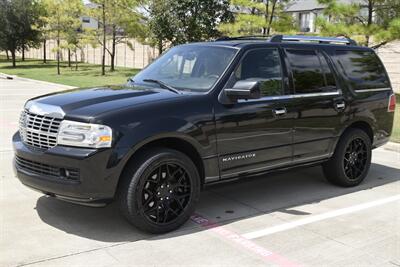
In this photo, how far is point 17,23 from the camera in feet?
141

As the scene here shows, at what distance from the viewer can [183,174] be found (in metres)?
4.71

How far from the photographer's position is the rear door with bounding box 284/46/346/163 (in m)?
5.67

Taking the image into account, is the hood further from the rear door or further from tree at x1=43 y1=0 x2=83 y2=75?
tree at x1=43 y1=0 x2=83 y2=75

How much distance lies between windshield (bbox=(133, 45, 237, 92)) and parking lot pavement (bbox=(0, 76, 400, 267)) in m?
1.10

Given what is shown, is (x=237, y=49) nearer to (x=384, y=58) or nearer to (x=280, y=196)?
(x=280, y=196)

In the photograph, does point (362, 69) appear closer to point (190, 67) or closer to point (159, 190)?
point (190, 67)

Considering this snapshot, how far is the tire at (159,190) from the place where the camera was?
14.4ft

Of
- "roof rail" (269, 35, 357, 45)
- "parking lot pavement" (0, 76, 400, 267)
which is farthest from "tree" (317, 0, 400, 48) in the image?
"parking lot pavement" (0, 76, 400, 267)

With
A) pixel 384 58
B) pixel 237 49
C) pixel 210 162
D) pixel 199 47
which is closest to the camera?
pixel 210 162

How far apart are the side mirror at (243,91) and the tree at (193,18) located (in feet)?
58.6

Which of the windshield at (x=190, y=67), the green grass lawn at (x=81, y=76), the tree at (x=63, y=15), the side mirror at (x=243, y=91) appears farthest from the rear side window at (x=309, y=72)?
the tree at (x=63, y=15)

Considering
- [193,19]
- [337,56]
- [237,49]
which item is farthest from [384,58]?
[237,49]

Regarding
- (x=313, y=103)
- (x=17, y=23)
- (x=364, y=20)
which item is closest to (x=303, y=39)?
(x=313, y=103)

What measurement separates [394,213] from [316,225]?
1.07m
